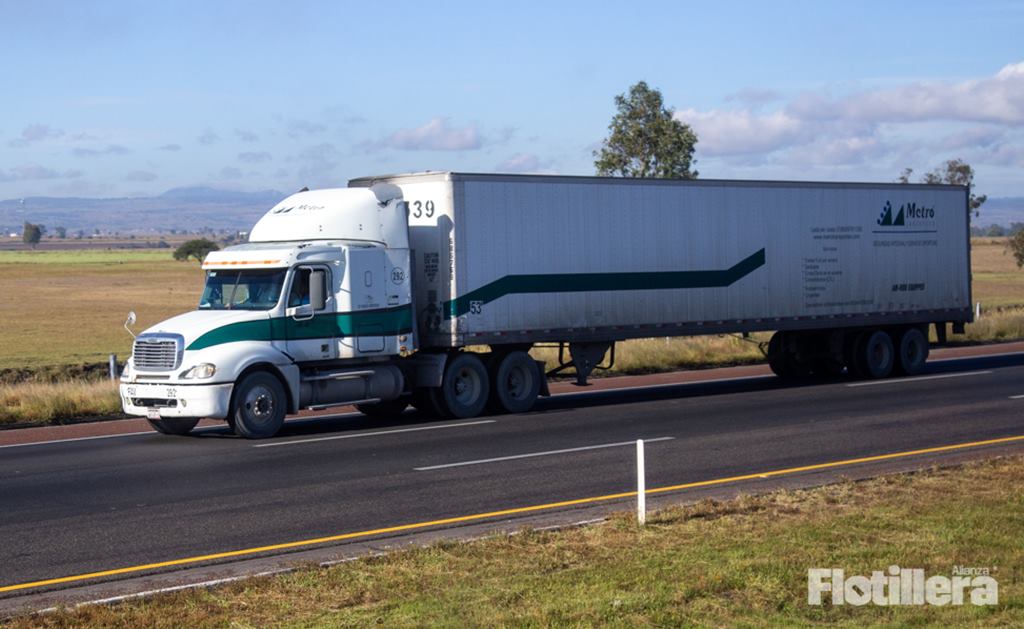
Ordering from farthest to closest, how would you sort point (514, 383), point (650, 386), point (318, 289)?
point (650, 386) < point (514, 383) < point (318, 289)

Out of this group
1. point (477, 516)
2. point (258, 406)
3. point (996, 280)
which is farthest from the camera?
point (996, 280)

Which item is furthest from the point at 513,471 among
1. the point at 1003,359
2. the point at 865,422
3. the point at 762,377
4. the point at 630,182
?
the point at 1003,359

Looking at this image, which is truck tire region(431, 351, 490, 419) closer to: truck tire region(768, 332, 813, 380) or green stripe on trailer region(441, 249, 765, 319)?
green stripe on trailer region(441, 249, 765, 319)

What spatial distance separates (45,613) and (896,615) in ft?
18.0

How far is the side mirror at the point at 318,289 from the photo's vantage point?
19.4 metres

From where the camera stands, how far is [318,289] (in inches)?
766

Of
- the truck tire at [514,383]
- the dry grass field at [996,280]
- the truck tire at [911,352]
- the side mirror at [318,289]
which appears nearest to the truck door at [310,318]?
the side mirror at [318,289]

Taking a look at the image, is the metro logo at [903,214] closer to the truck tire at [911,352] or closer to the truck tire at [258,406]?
the truck tire at [911,352]

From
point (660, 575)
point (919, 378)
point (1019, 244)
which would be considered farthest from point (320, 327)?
point (1019, 244)

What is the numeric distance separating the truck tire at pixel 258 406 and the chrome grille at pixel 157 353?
38.2 inches

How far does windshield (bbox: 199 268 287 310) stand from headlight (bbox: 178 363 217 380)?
141 centimetres

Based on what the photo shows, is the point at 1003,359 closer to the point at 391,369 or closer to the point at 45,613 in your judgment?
the point at 391,369

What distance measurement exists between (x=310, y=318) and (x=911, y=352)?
44.7 feet

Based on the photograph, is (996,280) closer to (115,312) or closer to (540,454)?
(115,312)
